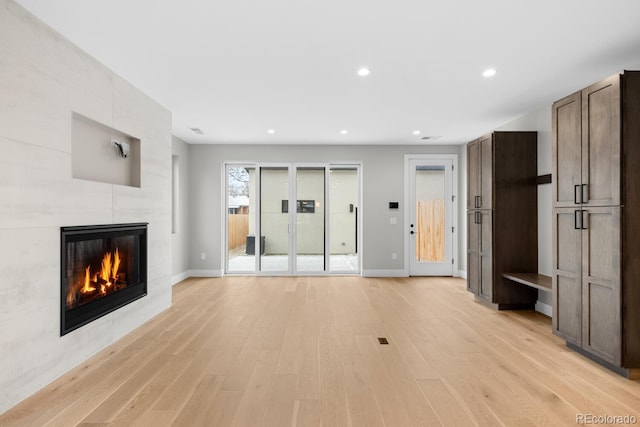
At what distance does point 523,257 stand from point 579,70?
2.33 meters

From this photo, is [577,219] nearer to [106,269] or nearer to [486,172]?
[486,172]

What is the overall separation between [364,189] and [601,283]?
14.2ft

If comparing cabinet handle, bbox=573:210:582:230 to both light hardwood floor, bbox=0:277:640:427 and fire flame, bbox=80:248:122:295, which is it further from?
fire flame, bbox=80:248:122:295

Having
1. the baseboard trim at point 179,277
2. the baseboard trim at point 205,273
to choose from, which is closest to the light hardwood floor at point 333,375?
the baseboard trim at point 179,277

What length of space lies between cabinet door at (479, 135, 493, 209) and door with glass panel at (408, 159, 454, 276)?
2090 millimetres

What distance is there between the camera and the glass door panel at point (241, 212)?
266 inches

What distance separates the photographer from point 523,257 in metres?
4.47

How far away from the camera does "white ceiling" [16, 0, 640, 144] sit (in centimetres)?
228

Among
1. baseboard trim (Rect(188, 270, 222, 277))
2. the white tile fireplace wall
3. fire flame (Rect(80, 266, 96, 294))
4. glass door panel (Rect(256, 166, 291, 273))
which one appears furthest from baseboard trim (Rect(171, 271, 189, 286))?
fire flame (Rect(80, 266, 96, 294))

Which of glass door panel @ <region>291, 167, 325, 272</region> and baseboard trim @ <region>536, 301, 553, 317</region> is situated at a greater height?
glass door panel @ <region>291, 167, 325, 272</region>

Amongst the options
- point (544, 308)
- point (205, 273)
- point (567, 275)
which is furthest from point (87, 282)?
point (544, 308)

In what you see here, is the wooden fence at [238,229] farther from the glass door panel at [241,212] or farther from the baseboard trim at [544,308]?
the baseboard trim at [544,308]

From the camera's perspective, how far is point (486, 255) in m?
4.60

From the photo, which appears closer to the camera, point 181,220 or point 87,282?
point 87,282
